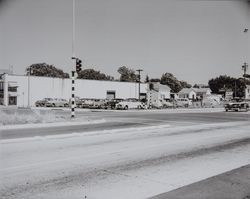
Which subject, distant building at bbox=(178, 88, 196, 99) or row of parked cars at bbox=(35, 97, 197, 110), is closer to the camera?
row of parked cars at bbox=(35, 97, 197, 110)

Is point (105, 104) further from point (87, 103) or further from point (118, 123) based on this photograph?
Result: point (118, 123)

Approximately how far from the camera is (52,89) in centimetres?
6253

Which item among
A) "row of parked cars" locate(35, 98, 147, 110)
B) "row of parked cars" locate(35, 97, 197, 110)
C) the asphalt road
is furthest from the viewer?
"row of parked cars" locate(35, 97, 197, 110)

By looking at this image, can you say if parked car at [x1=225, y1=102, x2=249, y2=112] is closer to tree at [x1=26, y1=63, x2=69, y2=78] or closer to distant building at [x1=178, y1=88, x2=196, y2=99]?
distant building at [x1=178, y1=88, x2=196, y2=99]

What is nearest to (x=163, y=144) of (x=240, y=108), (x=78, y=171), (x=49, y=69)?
(x=78, y=171)

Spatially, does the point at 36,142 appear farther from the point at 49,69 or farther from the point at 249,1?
the point at 49,69

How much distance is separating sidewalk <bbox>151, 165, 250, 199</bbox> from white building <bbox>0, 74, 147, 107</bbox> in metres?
51.5

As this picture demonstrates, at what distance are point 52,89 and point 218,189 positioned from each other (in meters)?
58.6

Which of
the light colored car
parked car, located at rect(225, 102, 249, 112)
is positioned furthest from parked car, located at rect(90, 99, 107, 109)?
Result: parked car, located at rect(225, 102, 249, 112)

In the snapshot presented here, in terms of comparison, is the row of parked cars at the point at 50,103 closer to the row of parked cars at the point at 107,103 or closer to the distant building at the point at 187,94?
the row of parked cars at the point at 107,103

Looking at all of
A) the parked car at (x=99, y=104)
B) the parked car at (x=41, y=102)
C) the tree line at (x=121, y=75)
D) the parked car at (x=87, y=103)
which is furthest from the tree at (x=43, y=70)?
the parked car at (x=99, y=104)

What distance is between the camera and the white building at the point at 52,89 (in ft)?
189

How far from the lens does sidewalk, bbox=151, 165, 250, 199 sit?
18.8 feet

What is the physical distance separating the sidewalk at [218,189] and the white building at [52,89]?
51474 millimetres
